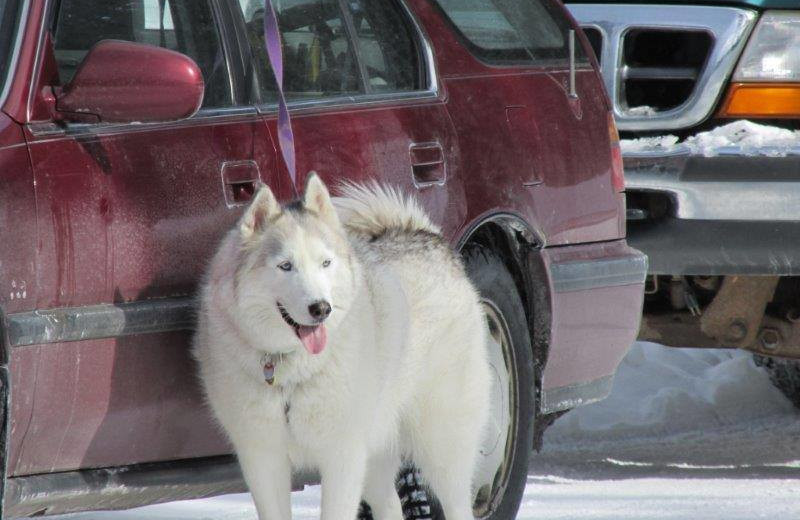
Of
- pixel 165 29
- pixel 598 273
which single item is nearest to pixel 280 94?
pixel 165 29

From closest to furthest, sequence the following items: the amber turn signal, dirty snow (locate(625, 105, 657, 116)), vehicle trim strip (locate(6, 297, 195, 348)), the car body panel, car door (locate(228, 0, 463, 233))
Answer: vehicle trim strip (locate(6, 297, 195, 348)), car door (locate(228, 0, 463, 233)), the amber turn signal, the car body panel, dirty snow (locate(625, 105, 657, 116))

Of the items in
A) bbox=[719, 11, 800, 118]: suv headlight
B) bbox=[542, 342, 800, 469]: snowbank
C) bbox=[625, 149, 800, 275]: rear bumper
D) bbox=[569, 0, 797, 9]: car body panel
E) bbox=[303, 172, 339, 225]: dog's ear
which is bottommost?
bbox=[542, 342, 800, 469]: snowbank

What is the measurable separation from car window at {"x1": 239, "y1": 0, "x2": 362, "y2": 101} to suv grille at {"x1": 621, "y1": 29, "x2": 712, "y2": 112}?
246 centimetres

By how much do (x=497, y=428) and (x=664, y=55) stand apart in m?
2.54

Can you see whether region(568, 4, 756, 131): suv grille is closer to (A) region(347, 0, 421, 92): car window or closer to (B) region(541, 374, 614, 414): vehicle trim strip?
(B) region(541, 374, 614, 414): vehicle trim strip

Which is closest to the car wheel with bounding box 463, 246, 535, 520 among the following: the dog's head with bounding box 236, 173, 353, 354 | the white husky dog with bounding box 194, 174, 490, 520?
the white husky dog with bounding box 194, 174, 490, 520

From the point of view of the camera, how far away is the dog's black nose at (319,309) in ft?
14.1

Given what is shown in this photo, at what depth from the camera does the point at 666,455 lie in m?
7.86

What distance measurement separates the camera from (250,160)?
4641mm

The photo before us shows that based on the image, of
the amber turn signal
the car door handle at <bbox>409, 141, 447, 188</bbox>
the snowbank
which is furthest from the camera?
the snowbank

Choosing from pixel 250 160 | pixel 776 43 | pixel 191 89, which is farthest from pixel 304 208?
pixel 776 43

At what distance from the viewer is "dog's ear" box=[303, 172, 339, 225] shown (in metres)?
4.50

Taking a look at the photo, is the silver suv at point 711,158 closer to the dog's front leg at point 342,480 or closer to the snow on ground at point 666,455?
the snow on ground at point 666,455

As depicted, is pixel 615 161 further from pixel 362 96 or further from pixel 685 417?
pixel 685 417
